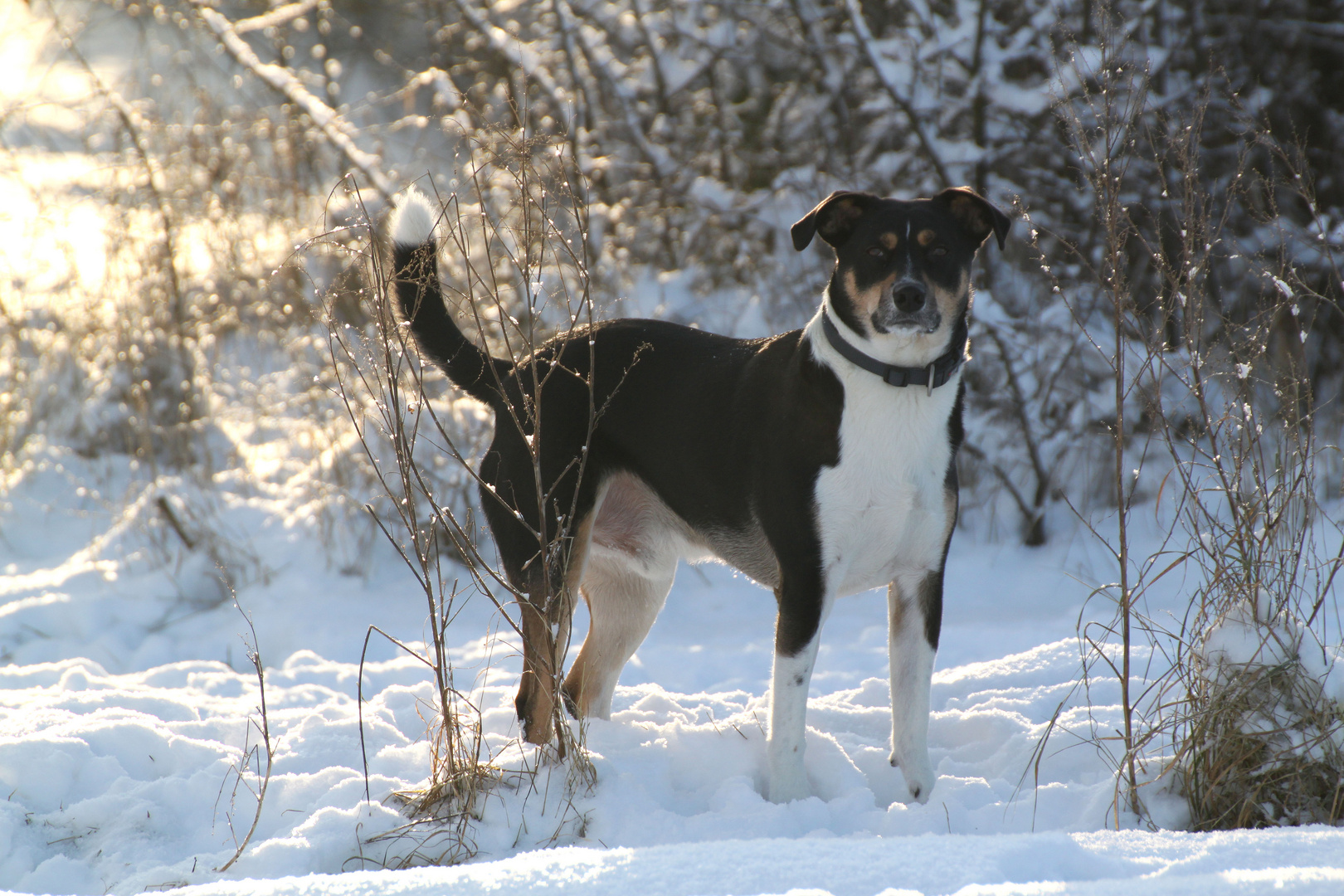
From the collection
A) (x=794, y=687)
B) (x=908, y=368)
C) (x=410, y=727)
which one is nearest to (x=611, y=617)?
(x=410, y=727)

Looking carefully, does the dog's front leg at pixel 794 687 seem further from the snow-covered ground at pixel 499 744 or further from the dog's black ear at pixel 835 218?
the dog's black ear at pixel 835 218

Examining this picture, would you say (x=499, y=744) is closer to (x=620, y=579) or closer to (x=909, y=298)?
(x=620, y=579)

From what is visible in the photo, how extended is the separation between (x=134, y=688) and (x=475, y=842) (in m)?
2.54

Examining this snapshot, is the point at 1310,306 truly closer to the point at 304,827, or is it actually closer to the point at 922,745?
the point at 922,745

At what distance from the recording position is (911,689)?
10.7 ft

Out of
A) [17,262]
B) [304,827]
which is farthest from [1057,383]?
[17,262]

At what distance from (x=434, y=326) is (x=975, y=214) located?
6.08 feet

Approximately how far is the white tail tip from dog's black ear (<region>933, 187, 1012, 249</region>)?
164 centimetres

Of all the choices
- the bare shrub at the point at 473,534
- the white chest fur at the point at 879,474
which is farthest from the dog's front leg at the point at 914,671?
the bare shrub at the point at 473,534

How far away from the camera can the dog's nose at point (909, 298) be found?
9.52 feet

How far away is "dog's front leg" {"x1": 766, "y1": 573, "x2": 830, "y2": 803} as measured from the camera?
10.1 ft

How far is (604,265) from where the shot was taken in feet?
23.1

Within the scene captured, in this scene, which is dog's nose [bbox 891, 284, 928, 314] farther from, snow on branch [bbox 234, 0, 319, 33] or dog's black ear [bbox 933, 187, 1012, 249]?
snow on branch [bbox 234, 0, 319, 33]

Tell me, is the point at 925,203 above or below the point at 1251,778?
above
